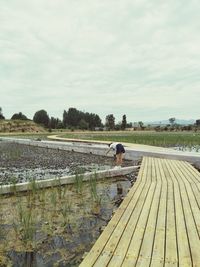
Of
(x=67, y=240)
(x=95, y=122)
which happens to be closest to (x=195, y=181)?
(x=67, y=240)

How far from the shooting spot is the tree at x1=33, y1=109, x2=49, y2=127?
283 feet

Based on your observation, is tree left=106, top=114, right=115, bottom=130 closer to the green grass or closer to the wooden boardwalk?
the green grass

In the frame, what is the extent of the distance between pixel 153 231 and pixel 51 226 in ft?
6.26

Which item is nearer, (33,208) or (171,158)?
(33,208)

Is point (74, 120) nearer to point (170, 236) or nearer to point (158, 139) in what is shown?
point (158, 139)

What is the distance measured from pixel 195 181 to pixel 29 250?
200 inches

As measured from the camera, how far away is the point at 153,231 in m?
4.37

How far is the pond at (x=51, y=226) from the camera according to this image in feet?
14.3

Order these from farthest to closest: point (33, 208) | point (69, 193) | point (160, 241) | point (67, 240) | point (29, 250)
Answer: point (69, 193) < point (33, 208) < point (67, 240) < point (29, 250) < point (160, 241)

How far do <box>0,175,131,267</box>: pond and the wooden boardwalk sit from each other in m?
0.55

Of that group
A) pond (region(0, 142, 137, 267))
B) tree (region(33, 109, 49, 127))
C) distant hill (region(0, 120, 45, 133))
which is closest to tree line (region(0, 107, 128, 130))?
tree (region(33, 109, 49, 127))

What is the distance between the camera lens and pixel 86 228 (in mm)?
5441

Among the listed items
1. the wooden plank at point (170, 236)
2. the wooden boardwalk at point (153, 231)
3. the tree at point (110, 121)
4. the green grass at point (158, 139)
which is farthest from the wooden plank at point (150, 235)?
the tree at point (110, 121)

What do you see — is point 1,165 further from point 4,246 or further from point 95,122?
point 95,122
